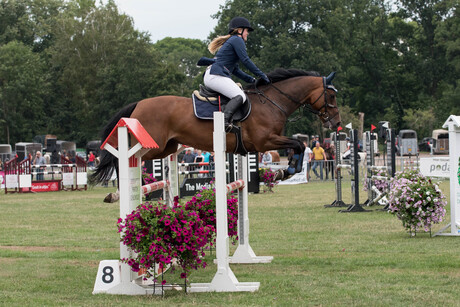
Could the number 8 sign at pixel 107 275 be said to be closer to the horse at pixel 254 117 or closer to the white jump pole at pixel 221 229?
the white jump pole at pixel 221 229

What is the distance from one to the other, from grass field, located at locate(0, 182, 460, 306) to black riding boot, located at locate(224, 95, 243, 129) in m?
1.71

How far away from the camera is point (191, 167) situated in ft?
74.6

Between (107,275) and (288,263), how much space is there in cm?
248

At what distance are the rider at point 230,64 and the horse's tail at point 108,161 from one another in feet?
4.01

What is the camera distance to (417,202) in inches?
386

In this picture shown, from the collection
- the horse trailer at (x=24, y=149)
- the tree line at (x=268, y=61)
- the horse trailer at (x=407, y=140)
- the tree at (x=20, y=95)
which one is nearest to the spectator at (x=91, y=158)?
the horse trailer at (x=24, y=149)

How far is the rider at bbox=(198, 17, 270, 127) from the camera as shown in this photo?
784 cm

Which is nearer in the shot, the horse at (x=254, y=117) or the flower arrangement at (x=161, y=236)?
the flower arrangement at (x=161, y=236)

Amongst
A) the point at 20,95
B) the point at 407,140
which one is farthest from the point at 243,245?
the point at 20,95

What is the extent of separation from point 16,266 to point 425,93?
201 ft

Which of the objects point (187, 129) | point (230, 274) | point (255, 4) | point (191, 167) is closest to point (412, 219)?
point (187, 129)

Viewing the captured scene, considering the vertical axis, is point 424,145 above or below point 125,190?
above

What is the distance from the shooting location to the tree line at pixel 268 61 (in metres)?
56.0

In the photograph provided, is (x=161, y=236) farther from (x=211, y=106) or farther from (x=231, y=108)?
(x=211, y=106)
